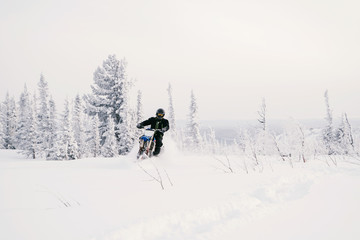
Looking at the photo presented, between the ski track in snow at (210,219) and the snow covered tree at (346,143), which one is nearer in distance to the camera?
the ski track in snow at (210,219)

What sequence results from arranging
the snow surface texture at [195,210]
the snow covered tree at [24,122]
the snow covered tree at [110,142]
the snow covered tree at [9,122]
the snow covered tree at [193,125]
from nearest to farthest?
the snow surface texture at [195,210] → the snow covered tree at [110,142] → the snow covered tree at [24,122] → the snow covered tree at [193,125] → the snow covered tree at [9,122]

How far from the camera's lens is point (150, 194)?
3426 millimetres

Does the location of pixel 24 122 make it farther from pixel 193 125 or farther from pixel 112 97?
pixel 193 125

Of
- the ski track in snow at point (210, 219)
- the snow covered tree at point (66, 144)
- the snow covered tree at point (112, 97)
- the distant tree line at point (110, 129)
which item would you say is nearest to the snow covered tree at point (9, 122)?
the distant tree line at point (110, 129)

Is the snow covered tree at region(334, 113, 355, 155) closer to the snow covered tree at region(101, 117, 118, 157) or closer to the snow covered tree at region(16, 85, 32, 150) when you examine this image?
the snow covered tree at region(101, 117, 118, 157)

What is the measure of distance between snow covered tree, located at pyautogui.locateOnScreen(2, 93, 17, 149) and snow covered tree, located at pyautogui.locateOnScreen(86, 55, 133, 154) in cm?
3642

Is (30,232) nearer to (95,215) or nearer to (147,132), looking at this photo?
(95,215)

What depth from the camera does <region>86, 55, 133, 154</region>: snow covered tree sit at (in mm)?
21672

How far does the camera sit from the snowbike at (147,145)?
7.82 m

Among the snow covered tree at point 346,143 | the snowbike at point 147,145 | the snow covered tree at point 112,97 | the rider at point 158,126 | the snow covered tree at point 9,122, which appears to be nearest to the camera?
the snow covered tree at point 346,143

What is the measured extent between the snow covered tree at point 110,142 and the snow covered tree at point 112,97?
0.62m

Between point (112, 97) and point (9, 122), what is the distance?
4027 cm

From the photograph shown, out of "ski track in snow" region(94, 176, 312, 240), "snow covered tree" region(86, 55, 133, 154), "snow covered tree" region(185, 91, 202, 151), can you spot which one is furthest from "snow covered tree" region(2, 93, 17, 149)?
"ski track in snow" region(94, 176, 312, 240)

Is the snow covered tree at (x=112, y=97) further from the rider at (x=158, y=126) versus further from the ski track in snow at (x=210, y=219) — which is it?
the ski track in snow at (x=210, y=219)
